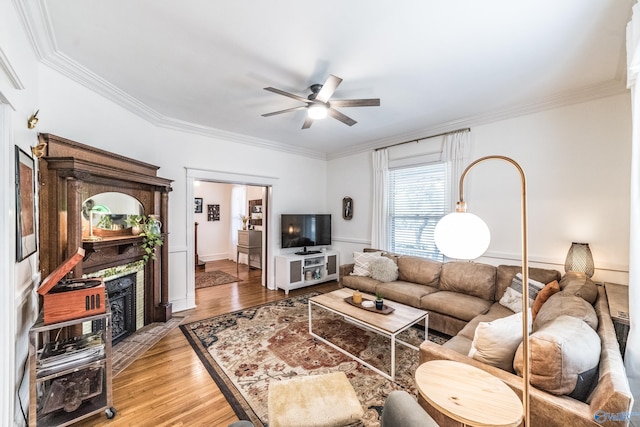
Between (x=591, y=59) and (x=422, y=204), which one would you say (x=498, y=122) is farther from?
(x=422, y=204)

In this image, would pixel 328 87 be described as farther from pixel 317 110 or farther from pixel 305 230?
pixel 305 230

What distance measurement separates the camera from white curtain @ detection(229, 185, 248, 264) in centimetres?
755

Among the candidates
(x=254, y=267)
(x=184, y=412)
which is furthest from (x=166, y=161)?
(x=254, y=267)

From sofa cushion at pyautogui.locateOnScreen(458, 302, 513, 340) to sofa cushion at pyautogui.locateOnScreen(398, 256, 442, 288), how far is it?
80cm

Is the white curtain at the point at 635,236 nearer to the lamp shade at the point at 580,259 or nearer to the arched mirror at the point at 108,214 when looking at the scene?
the lamp shade at the point at 580,259

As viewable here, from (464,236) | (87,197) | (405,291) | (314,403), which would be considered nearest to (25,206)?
(87,197)

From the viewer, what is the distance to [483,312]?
2.77 m

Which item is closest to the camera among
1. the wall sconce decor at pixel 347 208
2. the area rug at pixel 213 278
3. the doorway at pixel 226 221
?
the area rug at pixel 213 278

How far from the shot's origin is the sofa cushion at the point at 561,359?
1.22m

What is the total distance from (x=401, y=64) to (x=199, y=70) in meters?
1.89

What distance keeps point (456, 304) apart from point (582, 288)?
1075mm

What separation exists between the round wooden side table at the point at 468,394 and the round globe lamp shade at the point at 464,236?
665 mm

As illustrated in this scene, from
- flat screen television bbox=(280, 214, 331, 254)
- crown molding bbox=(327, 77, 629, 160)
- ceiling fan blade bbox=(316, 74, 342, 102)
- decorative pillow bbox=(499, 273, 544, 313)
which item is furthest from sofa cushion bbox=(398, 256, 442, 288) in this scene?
ceiling fan blade bbox=(316, 74, 342, 102)

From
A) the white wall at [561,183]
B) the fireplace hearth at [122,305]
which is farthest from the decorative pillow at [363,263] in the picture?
the fireplace hearth at [122,305]
